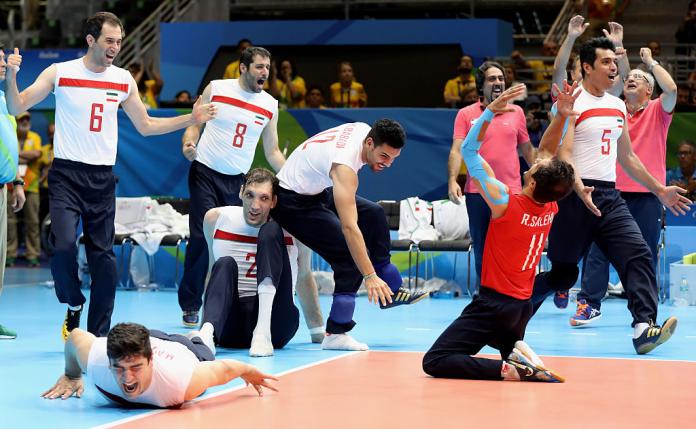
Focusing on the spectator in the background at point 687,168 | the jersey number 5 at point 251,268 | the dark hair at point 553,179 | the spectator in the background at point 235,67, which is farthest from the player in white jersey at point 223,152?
the spectator in the background at point 235,67

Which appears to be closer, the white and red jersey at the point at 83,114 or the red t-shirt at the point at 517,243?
the red t-shirt at the point at 517,243

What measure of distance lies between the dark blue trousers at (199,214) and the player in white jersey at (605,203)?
2.66 m

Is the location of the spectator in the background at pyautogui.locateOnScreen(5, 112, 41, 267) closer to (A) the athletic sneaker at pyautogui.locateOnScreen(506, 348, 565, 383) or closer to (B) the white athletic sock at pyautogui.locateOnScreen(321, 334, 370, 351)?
(B) the white athletic sock at pyautogui.locateOnScreen(321, 334, 370, 351)

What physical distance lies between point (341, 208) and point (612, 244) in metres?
2.02

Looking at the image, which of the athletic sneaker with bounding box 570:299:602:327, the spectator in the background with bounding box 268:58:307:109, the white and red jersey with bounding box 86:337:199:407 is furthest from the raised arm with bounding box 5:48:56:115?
the spectator in the background with bounding box 268:58:307:109

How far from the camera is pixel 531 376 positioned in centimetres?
616

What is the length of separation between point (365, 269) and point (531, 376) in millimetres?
1162

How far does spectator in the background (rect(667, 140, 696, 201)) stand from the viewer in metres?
12.3

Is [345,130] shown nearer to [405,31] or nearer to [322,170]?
[322,170]

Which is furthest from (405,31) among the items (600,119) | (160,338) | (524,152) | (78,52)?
(160,338)

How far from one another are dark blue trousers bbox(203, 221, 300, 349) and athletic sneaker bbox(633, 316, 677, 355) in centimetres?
225

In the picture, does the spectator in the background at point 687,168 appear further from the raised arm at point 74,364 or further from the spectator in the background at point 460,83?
the raised arm at point 74,364

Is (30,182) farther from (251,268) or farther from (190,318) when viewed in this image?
(251,268)

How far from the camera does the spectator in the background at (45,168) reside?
51.7ft
